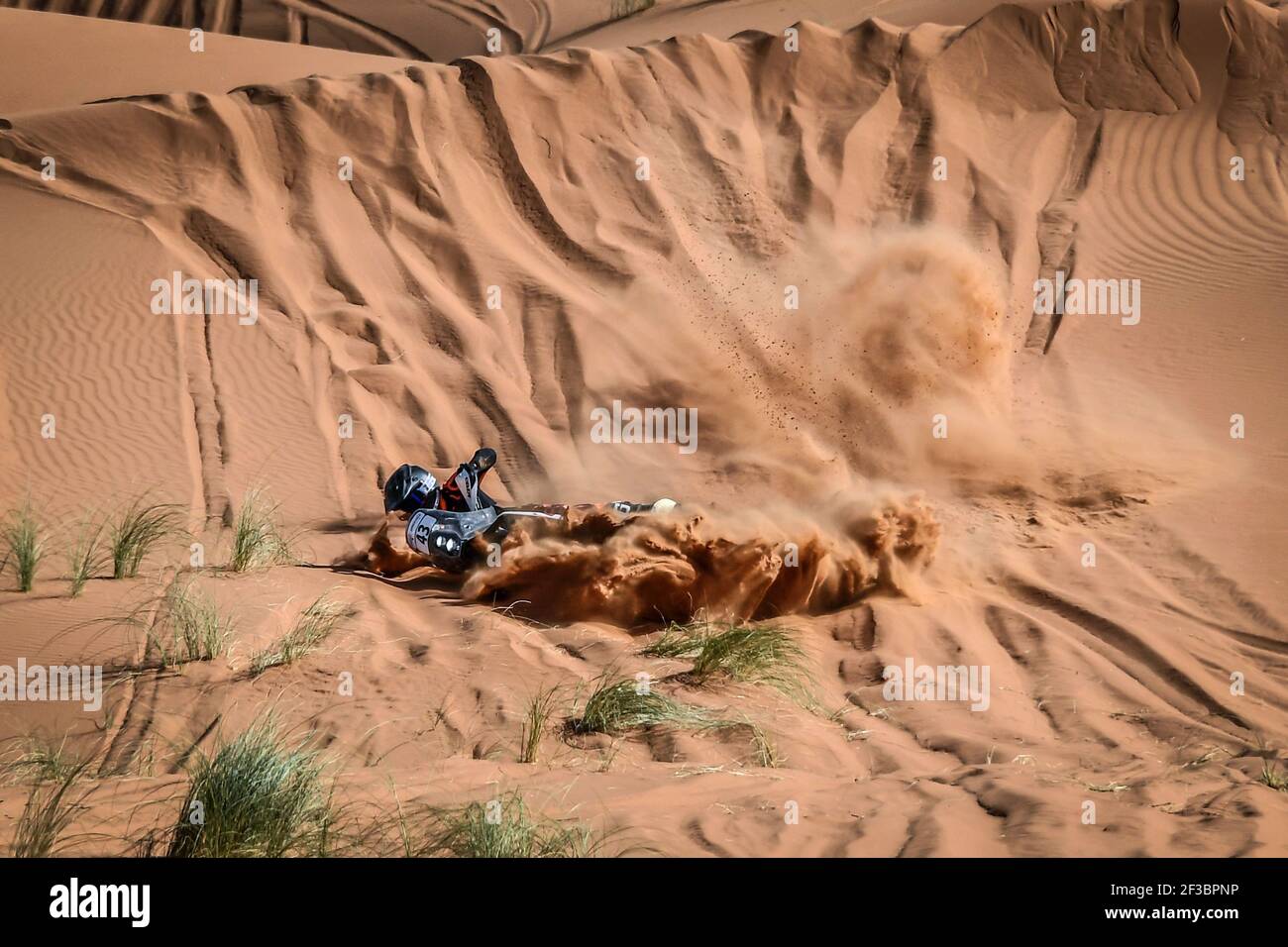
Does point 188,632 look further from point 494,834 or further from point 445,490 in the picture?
point 494,834

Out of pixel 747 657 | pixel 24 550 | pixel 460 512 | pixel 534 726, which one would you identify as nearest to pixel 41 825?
pixel 534 726

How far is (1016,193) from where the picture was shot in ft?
36.6

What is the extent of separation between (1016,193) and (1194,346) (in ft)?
7.82

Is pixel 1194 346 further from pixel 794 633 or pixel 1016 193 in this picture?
pixel 794 633

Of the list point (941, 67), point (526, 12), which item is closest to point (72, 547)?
point (941, 67)

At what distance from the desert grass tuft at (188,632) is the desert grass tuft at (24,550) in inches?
34.4

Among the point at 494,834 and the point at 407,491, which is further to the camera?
the point at 407,491

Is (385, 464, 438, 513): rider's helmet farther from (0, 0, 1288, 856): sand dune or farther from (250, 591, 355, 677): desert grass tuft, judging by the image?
(250, 591, 355, 677): desert grass tuft

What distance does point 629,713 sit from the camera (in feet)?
14.9

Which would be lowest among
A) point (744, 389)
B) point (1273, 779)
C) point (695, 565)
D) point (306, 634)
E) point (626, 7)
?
point (1273, 779)

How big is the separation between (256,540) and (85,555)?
822 mm

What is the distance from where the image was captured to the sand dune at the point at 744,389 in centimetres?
449

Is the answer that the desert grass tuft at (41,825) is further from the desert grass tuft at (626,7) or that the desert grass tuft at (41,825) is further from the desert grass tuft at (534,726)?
the desert grass tuft at (626,7)

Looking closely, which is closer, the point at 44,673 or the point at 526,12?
the point at 44,673
